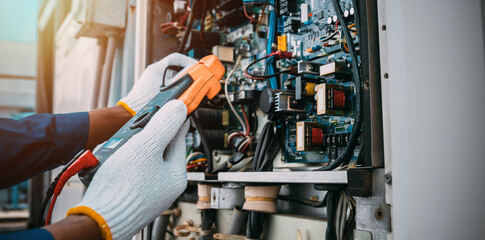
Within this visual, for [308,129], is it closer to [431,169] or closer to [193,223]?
[431,169]

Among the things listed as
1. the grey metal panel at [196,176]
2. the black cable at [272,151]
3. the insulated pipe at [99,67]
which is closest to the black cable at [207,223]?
the grey metal panel at [196,176]

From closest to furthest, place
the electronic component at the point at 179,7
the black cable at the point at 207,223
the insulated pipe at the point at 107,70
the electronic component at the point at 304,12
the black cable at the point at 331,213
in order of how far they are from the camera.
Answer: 1. the black cable at the point at 331,213
2. the electronic component at the point at 304,12
3. the black cable at the point at 207,223
4. the electronic component at the point at 179,7
5. the insulated pipe at the point at 107,70

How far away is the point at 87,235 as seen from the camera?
0.78 m

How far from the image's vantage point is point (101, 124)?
136 cm

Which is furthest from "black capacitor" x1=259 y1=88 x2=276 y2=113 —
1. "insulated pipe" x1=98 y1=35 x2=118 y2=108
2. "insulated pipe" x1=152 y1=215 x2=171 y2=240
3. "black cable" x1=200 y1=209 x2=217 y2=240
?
"insulated pipe" x1=98 y1=35 x2=118 y2=108

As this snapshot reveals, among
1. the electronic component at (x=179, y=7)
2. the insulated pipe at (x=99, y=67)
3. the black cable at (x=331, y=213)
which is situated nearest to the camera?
the black cable at (x=331, y=213)

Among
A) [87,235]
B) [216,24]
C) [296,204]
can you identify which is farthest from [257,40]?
[87,235]

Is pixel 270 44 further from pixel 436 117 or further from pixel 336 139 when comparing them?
pixel 436 117

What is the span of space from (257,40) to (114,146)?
70 cm

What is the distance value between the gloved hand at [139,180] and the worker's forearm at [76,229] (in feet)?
0.04

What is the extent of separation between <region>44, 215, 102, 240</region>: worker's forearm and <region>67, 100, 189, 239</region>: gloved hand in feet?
0.04

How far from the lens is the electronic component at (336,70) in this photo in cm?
107

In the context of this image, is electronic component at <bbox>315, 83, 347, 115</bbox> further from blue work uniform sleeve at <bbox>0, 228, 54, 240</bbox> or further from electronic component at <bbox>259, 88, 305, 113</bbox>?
blue work uniform sleeve at <bbox>0, 228, 54, 240</bbox>

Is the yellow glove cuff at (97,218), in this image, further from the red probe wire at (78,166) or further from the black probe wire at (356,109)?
the black probe wire at (356,109)
